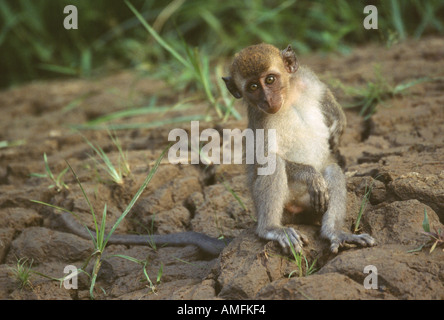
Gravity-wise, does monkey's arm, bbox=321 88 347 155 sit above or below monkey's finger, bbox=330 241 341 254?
above

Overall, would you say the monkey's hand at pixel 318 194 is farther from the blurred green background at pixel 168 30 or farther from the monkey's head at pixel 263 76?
the blurred green background at pixel 168 30

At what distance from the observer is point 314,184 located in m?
4.01

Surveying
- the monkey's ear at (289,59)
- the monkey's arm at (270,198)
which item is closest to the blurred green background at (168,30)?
the monkey's ear at (289,59)

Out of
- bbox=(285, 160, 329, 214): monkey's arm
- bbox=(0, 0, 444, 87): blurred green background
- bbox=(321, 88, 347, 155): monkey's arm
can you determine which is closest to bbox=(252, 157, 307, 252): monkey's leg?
bbox=(285, 160, 329, 214): monkey's arm

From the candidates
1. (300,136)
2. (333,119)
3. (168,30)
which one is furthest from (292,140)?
Result: (168,30)

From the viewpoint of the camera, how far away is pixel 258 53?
4297 mm

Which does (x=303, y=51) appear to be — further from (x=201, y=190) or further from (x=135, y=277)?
(x=135, y=277)

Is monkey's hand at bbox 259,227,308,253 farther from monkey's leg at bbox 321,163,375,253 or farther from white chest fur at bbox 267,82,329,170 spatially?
white chest fur at bbox 267,82,329,170

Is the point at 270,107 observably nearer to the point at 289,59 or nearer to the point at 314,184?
the point at 289,59

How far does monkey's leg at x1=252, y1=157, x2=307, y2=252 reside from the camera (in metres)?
3.85

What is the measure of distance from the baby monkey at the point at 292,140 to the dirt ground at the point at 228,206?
12 centimetres

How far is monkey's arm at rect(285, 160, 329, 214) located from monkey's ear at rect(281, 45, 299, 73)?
0.83 m

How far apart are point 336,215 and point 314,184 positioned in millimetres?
274
